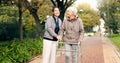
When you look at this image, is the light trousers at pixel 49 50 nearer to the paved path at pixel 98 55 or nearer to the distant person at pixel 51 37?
the distant person at pixel 51 37

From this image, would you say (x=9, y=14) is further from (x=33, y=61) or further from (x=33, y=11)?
(x=33, y=61)

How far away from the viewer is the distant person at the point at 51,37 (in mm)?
8820

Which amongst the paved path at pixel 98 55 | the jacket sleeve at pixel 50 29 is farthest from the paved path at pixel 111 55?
the jacket sleeve at pixel 50 29

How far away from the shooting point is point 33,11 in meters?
23.1

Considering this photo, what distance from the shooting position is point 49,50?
898 cm

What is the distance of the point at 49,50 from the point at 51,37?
1.23 feet

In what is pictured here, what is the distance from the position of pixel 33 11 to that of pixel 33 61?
27.4 feet

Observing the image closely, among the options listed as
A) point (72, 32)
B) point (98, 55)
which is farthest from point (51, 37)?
point (98, 55)

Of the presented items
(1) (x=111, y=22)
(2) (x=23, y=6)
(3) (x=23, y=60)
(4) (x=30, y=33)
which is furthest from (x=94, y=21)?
(3) (x=23, y=60)

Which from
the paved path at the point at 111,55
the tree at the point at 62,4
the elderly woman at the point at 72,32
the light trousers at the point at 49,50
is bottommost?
the paved path at the point at 111,55

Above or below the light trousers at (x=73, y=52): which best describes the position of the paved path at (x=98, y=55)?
below

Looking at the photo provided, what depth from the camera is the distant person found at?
8820mm

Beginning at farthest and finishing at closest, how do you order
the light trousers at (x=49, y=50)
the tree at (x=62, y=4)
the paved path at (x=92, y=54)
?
1. the tree at (x=62, y=4)
2. the paved path at (x=92, y=54)
3. the light trousers at (x=49, y=50)

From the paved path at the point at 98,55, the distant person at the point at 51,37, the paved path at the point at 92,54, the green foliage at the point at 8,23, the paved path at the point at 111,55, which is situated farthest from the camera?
the green foliage at the point at 8,23
